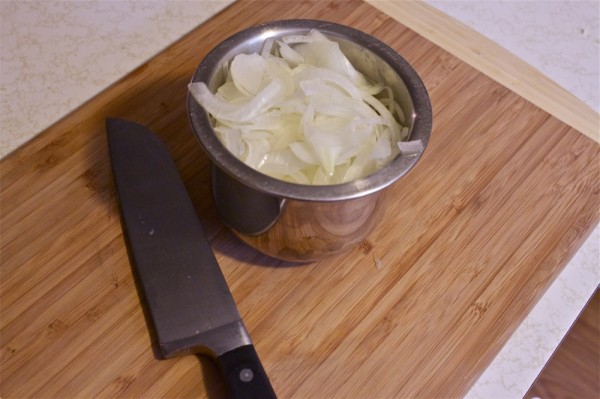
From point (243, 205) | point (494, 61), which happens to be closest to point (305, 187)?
point (243, 205)

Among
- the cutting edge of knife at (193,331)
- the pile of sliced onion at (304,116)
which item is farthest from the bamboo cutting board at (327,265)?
the pile of sliced onion at (304,116)

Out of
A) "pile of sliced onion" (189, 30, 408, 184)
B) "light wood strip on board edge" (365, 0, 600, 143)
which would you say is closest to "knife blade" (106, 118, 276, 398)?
"pile of sliced onion" (189, 30, 408, 184)

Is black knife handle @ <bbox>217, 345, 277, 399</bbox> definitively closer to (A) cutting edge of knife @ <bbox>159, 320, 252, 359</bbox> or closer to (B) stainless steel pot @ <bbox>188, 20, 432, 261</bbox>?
(A) cutting edge of knife @ <bbox>159, 320, 252, 359</bbox>

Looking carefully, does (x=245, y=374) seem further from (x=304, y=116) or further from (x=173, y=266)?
(x=304, y=116)

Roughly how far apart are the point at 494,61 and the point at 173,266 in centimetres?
77

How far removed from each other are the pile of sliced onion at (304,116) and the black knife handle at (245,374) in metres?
0.24

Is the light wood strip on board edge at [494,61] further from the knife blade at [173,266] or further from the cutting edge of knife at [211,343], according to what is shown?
the cutting edge of knife at [211,343]

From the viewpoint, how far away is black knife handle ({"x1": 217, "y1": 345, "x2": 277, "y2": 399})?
779 millimetres

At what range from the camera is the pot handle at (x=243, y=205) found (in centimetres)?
80

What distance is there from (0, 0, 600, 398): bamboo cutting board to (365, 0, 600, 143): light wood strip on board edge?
34 mm

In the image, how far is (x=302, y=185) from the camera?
2.50 feet

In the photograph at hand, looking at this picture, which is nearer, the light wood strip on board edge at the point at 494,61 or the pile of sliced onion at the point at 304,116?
the pile of sliced onion at the point at 304,116

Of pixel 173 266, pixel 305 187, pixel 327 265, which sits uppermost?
pixel 305 187

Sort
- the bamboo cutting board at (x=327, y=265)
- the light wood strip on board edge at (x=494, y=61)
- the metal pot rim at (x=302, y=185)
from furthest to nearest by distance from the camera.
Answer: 1. the light wood strip on board edge at (x=494, y=61)
2. the bamboo cutting board at (x=327, y=265)
3. the metal pot rim at (x=302, y=185)
